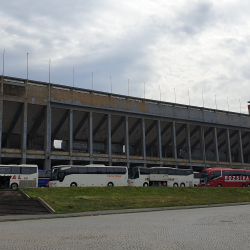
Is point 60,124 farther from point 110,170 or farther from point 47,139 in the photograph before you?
point 110,170

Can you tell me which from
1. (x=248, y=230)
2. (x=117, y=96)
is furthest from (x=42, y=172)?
(x=248, y=230)

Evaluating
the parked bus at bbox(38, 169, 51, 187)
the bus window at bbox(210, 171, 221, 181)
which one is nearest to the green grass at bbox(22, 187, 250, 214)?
the bus window at bbox(210, 171, 221, 181)

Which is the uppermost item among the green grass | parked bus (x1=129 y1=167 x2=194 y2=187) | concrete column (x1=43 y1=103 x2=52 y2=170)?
concrete column (x1=43 y1=103 x2=52 y2=170)

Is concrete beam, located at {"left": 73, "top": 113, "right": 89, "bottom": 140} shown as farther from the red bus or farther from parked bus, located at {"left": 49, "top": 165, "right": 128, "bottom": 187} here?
the red bus

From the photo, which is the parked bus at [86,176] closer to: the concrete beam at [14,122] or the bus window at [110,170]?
the bus window at [110,170]

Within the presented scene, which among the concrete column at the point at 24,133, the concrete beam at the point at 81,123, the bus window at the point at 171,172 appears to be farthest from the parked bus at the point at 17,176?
the concrete beam at the point at 81,123

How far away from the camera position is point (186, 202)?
29.3 meters

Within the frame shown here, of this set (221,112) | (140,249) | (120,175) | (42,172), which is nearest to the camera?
(140,249)

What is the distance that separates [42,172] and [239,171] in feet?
98.5

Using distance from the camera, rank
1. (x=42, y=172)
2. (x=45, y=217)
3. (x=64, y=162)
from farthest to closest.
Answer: (x=64, y=162) < (x=42, y=172) < (x=45, y=217)

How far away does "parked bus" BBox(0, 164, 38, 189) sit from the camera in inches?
1463

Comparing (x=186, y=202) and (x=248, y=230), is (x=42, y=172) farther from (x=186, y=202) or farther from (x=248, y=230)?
(x=248, y=230)

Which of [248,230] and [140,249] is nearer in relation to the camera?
[140,249]

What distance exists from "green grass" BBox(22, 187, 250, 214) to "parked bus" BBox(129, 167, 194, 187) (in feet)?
23.0
